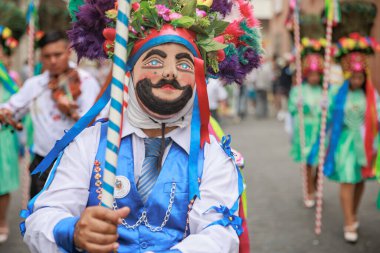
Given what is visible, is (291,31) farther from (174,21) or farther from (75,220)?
(75,220)

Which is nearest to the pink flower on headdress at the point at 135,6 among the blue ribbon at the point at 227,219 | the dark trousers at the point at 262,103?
the blue ribbon at the point at 227,219

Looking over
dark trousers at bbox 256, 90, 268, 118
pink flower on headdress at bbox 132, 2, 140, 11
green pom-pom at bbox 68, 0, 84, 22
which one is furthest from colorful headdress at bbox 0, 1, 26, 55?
dark trousers at bbox 256, 90, 268, 118

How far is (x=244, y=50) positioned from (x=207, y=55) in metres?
0.37

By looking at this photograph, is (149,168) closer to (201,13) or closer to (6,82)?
(201,13)

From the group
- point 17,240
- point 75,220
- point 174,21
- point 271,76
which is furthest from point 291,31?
point 271,76

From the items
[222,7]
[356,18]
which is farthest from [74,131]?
[356,18]

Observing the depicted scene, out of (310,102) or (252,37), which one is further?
(310,102)

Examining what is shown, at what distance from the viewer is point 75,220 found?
86.6 inches

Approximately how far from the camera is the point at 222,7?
285 centimetres

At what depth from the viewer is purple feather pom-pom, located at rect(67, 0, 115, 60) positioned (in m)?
2.83

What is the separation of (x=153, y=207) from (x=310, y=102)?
212 inches

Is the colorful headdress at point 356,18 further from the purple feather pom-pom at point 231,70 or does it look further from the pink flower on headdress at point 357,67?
the purple feather pom-pom at point 231,70

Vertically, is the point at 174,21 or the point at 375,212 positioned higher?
the point at 174,21

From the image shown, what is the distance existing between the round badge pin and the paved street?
2979mm
